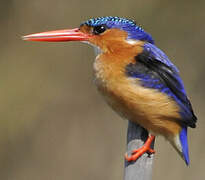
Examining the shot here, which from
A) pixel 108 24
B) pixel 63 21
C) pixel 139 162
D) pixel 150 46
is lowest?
pixel 139 162

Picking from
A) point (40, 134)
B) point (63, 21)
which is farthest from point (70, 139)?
point (63, 21)

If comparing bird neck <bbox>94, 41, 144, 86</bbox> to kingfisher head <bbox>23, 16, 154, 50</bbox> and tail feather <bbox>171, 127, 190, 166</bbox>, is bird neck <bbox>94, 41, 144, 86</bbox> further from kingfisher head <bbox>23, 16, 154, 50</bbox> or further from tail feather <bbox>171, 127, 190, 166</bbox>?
tail feather <bbox>171, 127, 190, 166</bbox>

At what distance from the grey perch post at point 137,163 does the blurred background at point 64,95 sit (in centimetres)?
223

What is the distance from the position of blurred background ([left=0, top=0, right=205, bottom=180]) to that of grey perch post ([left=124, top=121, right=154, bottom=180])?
7.30 feet

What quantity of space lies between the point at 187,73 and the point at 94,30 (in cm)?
206

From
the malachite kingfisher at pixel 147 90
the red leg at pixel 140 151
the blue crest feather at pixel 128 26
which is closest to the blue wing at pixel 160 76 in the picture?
the malachite kingfisher at pixel 147 90

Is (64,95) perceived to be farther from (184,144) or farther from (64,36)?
(184,144)

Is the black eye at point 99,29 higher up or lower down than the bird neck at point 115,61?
higher up

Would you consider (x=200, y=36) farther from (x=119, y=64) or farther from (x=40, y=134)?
(x=119, y=64)

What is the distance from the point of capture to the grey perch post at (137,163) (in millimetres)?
3020

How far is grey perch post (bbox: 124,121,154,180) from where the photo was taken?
302 centimetres

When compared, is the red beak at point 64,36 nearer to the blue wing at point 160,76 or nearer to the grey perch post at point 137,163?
the blue wing at point 160,76

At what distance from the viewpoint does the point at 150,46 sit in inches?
145

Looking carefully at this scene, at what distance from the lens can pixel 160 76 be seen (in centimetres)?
345
